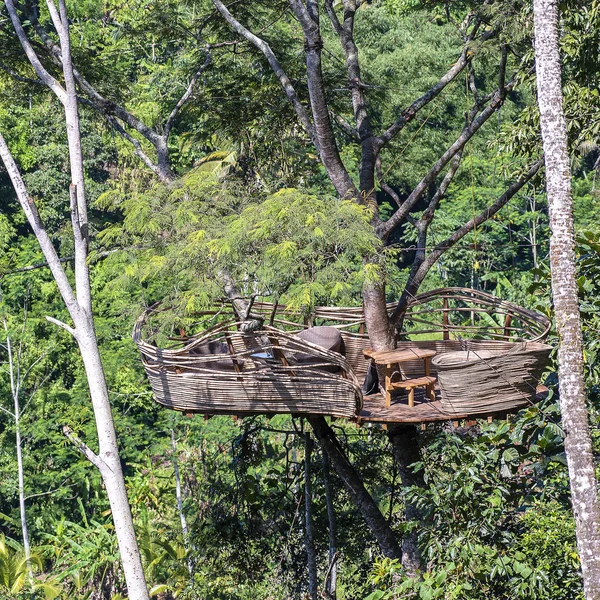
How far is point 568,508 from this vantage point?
6.80 meters

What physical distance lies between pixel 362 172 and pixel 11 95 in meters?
5.11

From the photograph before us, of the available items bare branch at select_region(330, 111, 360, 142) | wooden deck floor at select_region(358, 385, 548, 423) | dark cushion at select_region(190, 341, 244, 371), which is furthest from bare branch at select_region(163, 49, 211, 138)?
wooden deck floor at select_region(358, 385, 548, 423)

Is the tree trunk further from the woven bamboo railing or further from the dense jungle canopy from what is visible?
the dense jungle canopy

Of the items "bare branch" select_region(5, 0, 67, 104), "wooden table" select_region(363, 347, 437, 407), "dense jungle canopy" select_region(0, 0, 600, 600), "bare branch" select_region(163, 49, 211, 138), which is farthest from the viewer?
"bare branch" select_region(163, 49, 211, 138)

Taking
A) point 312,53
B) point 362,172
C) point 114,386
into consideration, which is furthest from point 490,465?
point 114,386

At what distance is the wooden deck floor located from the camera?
7.21 meters

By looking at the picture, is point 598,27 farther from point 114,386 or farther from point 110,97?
point 114,386

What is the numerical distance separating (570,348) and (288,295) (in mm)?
2303

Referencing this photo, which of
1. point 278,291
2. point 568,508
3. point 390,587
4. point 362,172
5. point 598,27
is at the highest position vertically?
point 598,27

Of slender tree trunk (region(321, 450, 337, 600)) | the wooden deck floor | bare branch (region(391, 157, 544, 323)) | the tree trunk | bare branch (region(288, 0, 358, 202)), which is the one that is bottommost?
slender tree trunk (region(321, 450, 337, 600))

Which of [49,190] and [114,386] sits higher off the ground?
[49,190]

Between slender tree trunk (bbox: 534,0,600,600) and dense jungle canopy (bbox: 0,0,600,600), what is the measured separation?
1.23 ft

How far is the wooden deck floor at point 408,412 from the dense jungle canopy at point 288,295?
0.20 meters

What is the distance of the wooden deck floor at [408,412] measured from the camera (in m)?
7.21
